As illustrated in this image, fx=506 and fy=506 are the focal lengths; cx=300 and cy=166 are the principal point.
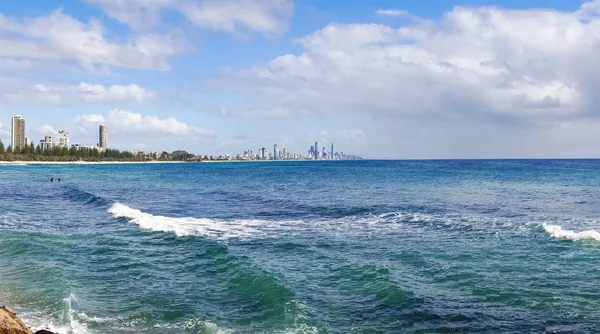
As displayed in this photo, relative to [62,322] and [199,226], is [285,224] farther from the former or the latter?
[62,322]

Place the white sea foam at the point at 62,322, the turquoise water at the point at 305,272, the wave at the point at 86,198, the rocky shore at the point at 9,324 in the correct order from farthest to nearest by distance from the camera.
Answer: the wave at the point at 86,198, the turquoise water at the point at 305,272, the white sea foam at the point at 62,322, the rocky shore at the point at 9,324

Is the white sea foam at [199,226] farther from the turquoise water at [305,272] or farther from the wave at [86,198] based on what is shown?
the wave at [86,198]

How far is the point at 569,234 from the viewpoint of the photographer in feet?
96.6

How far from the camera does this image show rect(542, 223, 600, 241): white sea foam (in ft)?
92.9

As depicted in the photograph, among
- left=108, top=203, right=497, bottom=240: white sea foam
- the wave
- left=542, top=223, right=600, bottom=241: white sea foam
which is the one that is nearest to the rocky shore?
left=108, top=203, right=497, bottom=240: white sea foam

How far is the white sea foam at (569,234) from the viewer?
92.9ft

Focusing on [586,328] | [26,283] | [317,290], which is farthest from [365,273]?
[26,283]

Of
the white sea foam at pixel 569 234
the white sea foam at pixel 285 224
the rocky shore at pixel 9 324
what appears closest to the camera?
the rocky shore at pixel 9 324

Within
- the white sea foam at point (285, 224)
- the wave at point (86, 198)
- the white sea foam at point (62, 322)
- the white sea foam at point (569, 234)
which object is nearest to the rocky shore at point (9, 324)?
the white sea foam at point (62, 322)

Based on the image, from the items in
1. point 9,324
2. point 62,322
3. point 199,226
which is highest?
point 9,324

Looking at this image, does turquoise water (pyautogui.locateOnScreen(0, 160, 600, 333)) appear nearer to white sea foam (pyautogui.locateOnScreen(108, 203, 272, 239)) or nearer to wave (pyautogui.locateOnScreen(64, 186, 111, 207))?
white sea foam (pyautogui.locateOnScreen(108, 203, 272, 239))

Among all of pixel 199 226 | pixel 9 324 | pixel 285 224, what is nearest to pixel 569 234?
pixel 285 224

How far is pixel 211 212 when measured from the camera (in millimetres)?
45312

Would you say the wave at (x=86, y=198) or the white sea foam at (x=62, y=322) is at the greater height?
the wave at (x=86, y=198)
